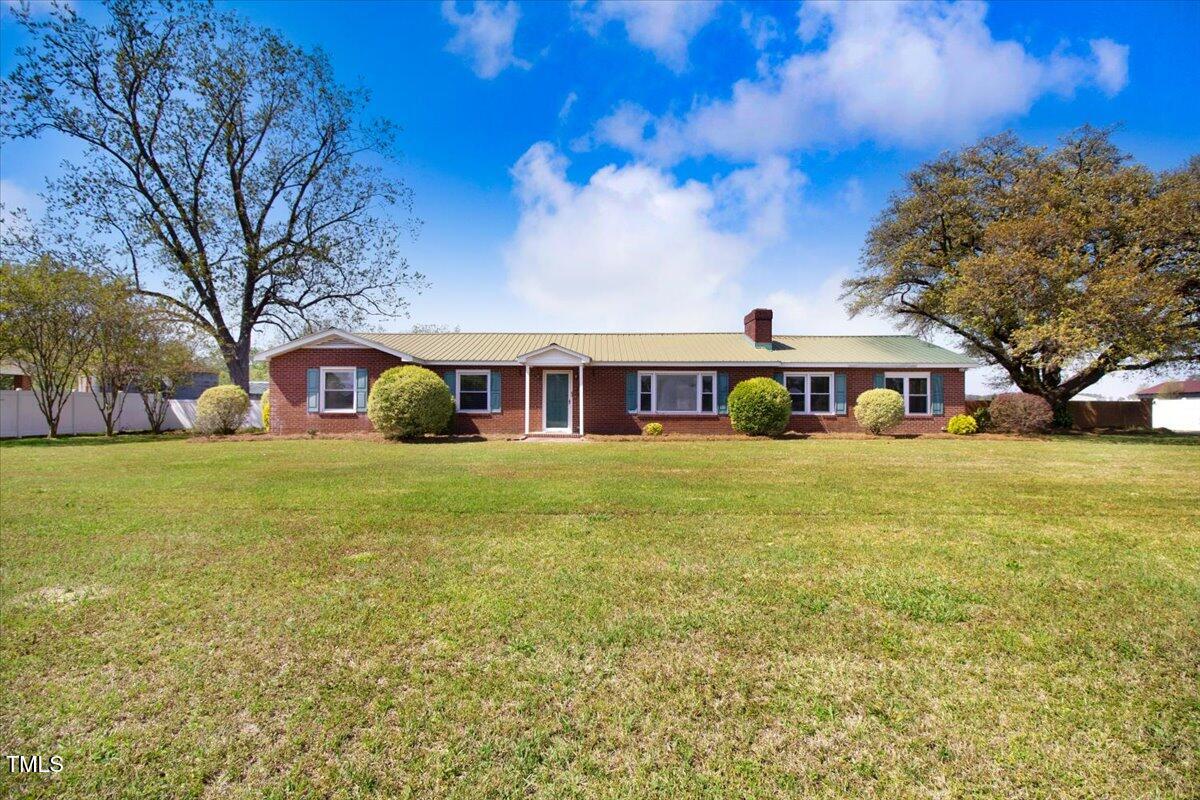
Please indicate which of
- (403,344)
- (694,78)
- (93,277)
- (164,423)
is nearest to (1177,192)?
(694,78)

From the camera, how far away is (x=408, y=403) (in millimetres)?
16984

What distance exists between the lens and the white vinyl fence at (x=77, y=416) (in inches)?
860

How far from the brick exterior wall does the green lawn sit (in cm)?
1270

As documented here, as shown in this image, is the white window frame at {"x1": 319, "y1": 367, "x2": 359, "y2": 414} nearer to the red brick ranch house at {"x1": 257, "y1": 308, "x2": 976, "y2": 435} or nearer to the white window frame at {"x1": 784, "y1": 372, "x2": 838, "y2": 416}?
the red brick ranch house at {"x1": 257, "y1": 308, "x2": 976, "y2": 435}

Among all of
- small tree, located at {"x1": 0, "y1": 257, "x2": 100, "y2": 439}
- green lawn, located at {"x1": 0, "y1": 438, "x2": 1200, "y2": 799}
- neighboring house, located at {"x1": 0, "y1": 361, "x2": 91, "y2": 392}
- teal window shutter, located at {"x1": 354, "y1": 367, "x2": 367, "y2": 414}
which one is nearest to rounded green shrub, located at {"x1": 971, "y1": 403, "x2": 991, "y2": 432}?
green lawn, located at {"x1": 0, "y1": 438, "x2": 1200, "y2": 799}

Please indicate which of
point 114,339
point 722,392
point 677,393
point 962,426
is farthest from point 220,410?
point 962,426

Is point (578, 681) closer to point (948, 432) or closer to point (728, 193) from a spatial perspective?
point (728, 193)

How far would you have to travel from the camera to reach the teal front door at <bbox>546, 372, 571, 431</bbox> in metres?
20.2

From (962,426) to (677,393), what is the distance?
10154 millimetres

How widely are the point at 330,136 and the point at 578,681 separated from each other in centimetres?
3005

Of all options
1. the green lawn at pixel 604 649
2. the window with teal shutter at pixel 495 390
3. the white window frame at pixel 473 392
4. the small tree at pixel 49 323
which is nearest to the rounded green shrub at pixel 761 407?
the window with teal shutter at pixel 495 390

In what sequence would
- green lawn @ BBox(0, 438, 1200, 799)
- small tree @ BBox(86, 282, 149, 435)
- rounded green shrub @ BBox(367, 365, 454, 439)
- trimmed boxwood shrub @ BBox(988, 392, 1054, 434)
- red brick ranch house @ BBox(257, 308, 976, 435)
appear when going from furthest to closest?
small tree @ BBox(86, 282, 149, 435) < red brick ranch house @ BBox(257, 308, 976, 435) < trimmed boxwood shrub @ BBox(988, 392, 1054, 434) < rounded green shrub @ BBox(367, 365, 454, 439) < green lawn @ BBox(0, 438, 1200, 799)

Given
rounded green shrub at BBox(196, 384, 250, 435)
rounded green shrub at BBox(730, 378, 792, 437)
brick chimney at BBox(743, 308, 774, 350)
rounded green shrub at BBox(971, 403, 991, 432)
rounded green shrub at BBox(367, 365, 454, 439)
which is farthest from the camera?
brick chimney at BBox(743, 308, 774, 350)

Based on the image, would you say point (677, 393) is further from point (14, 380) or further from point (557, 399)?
point (14, 380)
